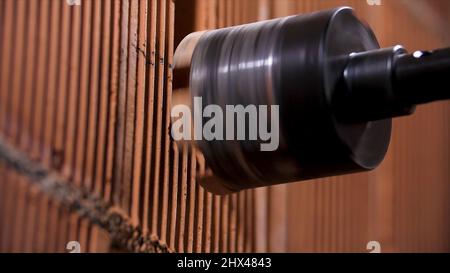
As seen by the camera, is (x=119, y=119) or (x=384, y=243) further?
(x=384, y=243)

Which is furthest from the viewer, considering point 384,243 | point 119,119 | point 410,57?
point 384,243

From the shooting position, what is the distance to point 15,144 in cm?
42

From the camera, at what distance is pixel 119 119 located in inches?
19.6

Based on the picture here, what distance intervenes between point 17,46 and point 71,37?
0.05 meters

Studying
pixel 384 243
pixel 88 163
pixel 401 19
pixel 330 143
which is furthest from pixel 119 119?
pixel 401 19

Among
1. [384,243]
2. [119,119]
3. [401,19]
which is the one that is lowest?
[384,243]

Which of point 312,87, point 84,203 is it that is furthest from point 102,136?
point 312,87

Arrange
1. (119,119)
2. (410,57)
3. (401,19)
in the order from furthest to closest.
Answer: (401,19)
(119,119)
(410,57)

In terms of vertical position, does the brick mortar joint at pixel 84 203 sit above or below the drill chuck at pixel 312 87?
below

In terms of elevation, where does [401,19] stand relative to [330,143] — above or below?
above

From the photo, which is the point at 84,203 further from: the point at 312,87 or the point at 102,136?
the point at 312,87

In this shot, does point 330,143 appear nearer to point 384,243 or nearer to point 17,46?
point 17,46

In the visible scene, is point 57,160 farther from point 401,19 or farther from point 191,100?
point 401,19

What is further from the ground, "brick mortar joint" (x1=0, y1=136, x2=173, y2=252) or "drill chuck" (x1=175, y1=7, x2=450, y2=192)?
"drill chuck" (x1=175, y1=7, x2=450, y2=192)
